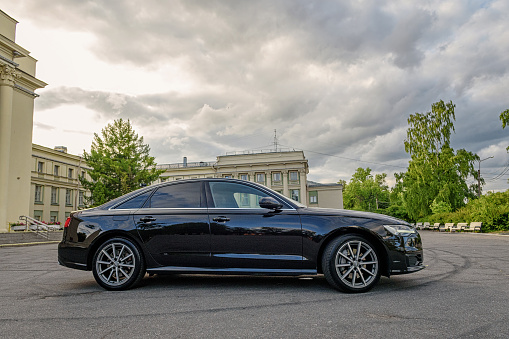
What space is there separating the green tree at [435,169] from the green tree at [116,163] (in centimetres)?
2764

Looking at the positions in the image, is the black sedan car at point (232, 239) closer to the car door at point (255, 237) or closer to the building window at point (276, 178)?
the car door at point (255, 237)

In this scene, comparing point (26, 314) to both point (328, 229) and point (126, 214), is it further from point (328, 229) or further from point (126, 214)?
point (328, 229)

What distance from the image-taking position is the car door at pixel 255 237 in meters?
4.91

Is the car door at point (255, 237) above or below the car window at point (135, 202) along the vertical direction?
below

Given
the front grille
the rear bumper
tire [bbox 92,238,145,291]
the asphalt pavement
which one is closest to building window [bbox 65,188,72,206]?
the asphalt pavement

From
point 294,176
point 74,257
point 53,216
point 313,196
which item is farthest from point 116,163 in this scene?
point 313,196

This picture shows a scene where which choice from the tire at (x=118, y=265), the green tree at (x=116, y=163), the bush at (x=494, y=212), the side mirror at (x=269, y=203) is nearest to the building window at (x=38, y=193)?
the green tree at (x=116, y=163)

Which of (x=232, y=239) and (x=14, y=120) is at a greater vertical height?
(x=14, y=120)

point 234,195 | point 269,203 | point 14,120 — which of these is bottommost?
point 269,203

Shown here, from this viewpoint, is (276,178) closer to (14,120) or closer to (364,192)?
(364,192)

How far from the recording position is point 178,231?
17.0ft

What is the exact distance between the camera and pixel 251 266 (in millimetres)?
4957

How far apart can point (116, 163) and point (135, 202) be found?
28.5 meters

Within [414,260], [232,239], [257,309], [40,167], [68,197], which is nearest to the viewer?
[257,309]
